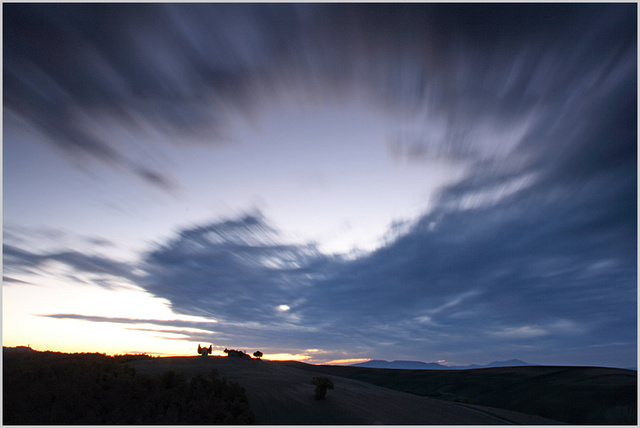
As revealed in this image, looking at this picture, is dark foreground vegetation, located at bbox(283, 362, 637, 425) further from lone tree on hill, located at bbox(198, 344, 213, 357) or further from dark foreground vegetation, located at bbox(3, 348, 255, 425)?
lone tree on hill, located at bbox(198, 344, 213, 357)

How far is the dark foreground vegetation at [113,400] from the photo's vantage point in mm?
16797

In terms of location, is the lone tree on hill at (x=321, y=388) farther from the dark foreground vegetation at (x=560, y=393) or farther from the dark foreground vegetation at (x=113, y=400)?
the dark foreground vegetation at (x=560, y=393)

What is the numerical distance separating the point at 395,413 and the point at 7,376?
25124 millimetres

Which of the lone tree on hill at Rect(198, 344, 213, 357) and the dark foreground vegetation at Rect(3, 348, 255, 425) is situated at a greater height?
the lone tree on hill at Rect(198, 344, 213, 357)

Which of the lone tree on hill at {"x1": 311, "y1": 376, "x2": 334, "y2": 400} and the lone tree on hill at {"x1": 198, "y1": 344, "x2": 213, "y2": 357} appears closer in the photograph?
the lone tree on hill at {"x1": 311, "y1": 376, "x2": 334, "y2": 400}

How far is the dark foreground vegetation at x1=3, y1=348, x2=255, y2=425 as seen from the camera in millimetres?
16797

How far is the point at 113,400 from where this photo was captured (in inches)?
725

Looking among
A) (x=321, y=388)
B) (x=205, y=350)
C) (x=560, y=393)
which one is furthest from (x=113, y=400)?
(x=560, y=393)

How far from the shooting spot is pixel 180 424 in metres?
17.3

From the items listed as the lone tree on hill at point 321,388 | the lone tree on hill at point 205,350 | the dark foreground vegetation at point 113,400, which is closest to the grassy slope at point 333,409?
the lone tree on hill at point 321,388

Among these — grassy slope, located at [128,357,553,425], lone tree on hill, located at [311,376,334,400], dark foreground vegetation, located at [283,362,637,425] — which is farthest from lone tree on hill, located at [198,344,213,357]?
dark foreground vegetation, located at [283,362,637,425]

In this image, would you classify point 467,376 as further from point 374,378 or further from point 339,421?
point 339,421

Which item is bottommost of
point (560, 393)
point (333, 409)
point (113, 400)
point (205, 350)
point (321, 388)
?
point (333, 409)

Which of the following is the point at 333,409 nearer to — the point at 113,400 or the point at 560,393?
the point at 113,400
